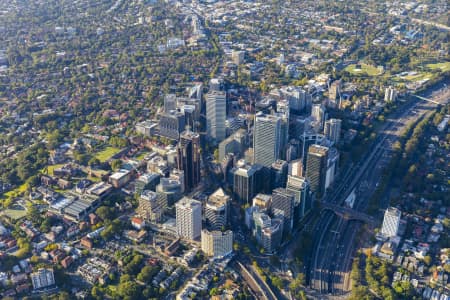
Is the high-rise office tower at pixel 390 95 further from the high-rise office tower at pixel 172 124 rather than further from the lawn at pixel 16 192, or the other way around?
the lawn at pixel 16 192

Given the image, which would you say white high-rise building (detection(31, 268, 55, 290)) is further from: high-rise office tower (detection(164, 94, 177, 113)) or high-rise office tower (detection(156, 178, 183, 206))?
high-rise office tower (detection(164, 94, 177, 113))

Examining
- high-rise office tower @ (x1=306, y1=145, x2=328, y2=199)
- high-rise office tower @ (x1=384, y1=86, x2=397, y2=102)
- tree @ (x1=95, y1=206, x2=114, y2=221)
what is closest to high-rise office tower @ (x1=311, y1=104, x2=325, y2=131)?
high-rise office tower @ (x1=306, y1=145, x2=328, y2=199)

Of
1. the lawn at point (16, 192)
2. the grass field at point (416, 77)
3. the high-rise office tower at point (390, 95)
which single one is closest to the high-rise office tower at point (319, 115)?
the high-rise office tower at point (390, 95)

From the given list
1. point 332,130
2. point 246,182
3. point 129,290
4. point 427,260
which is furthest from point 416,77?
point 129,290

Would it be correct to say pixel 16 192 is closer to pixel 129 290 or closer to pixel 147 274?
pixel 147 274

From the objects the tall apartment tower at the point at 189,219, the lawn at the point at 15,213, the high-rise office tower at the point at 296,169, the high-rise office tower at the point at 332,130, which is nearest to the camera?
the tall apartment tower at the point at 189,219

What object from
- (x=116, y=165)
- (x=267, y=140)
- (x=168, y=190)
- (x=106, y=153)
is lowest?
(x=106, y=153)
